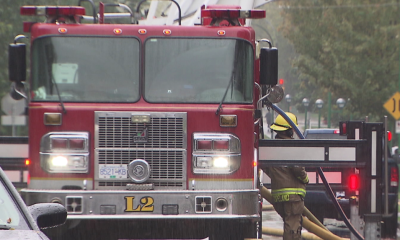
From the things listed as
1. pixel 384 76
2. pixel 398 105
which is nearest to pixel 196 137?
pixel 398 105

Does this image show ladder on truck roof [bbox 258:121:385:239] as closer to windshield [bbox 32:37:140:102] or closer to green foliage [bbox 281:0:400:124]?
windshield [bbox 32:37:140:102]

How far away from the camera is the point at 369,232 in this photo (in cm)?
927

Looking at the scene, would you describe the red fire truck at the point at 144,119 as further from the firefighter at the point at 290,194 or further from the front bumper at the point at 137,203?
the firefighter at the point at 290,194

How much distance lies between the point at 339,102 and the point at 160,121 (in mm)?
38617

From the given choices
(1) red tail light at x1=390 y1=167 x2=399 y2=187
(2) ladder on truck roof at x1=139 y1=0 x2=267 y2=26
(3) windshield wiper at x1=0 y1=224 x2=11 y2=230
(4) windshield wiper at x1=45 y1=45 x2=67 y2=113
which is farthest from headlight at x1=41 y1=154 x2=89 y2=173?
(1) red tail light at x1=390 y1=167 x2=399 y2=187

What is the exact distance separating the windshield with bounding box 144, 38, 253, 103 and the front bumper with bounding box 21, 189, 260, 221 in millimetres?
981

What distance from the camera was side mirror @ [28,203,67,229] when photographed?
15.8 ft

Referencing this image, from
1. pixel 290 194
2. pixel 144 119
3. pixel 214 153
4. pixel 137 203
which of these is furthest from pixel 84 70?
pixel 290 194

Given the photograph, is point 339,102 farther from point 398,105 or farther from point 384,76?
point 398,105

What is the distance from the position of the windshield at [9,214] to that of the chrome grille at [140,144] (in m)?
3.75

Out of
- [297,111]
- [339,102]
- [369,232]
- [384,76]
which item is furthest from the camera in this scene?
[297,111]

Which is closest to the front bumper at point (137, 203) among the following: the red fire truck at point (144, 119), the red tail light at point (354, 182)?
the red fire truck at point (144, 119)

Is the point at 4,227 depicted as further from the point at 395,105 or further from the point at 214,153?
the point at 395,105

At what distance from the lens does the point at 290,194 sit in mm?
9469
